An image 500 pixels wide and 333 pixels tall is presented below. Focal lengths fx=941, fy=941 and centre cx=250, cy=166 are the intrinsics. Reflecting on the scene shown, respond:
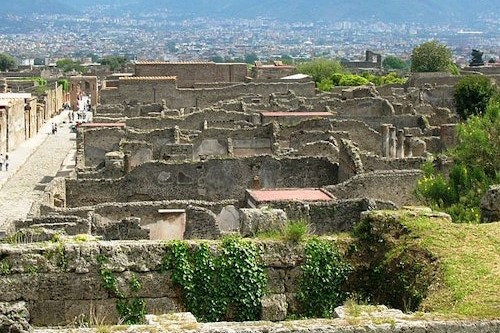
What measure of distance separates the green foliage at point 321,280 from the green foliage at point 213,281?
0.61 meters

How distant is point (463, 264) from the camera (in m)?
10.2

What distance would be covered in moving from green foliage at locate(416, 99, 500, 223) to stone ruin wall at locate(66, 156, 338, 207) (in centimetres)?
328

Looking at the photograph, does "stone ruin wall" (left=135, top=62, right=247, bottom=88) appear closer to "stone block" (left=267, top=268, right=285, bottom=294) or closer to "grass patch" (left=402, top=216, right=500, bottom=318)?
"grass patch" (left=402, top=216, right=500, bottom=318)

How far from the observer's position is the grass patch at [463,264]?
9.18 metres

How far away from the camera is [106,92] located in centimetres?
5456

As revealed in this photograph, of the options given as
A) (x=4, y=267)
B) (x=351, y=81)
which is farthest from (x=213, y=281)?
(x=351, y=81)

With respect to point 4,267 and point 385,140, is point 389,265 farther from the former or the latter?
point 385,140

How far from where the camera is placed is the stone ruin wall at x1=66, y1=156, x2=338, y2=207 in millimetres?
24438

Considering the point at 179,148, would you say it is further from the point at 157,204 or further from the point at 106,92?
the point at 106,92

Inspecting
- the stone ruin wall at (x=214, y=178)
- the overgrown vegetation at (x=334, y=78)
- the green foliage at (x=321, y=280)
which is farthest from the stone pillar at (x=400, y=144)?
the overgrown vegetation at (x=334, y=78)

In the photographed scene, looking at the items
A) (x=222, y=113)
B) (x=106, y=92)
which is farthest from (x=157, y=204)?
(x=106, y=92)

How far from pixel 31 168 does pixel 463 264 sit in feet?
127

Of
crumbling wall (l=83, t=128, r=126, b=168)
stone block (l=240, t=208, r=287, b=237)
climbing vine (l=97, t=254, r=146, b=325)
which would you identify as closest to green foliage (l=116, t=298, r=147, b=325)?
climbing vine (l=97, t=254, r=146, b=325)

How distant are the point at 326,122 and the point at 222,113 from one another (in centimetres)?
687
